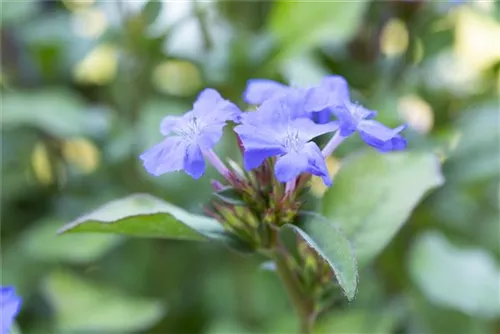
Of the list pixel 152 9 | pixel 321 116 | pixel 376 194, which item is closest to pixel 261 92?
pixel 321 116

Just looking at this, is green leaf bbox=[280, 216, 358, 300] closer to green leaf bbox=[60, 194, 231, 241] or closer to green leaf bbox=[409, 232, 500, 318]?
green leaf bbox=[60, 194, 231, 241]

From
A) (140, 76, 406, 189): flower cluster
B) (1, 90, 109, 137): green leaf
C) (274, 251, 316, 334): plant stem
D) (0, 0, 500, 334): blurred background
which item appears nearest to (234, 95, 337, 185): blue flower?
(140, 76, 406, 189): flower cluster

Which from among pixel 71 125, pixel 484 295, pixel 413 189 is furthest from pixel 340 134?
pixel 71 125

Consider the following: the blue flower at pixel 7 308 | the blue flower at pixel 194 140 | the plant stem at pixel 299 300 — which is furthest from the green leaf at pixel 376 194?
the blue flower at pixel 7 308

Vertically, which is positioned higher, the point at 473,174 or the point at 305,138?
the point at 305,138

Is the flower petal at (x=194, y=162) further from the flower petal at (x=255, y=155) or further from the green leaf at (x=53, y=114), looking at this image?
the green leaf at (x=53, y=114)

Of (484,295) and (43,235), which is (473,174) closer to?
(484,295)

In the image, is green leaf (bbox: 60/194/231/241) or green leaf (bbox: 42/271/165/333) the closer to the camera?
green leaf (bbox: 60/194/231/241)
